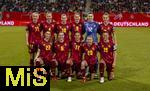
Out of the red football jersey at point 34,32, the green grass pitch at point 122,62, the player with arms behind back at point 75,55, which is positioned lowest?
the green grass pitch at point 122,62

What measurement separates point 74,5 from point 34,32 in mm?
30397

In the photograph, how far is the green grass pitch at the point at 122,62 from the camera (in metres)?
14.4

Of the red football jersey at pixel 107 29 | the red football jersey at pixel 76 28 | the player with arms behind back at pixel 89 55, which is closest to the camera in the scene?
the player with arms behind back at pixel 89 55

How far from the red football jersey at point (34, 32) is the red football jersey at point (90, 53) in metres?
2.07

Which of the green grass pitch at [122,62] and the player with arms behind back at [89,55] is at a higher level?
the player with arms behind back at [89,55]

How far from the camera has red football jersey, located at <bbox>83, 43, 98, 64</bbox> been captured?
48.9ft

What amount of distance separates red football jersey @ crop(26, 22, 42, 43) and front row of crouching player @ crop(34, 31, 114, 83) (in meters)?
1.00

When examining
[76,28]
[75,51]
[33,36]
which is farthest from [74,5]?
[75,51]

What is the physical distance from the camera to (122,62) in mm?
19828

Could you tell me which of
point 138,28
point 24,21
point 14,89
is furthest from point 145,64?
point 24,21

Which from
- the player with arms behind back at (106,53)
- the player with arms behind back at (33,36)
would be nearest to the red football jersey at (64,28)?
the player with arms behind back at (33,36)

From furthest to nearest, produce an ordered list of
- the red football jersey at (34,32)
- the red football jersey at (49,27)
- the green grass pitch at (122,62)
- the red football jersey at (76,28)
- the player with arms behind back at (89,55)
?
the red football jersey at (34,32)
the red football jersey at (76,28)
the red football jersey at (49,27)
the player with arms behind back at (89,55)
the green grass pitch at (122,62)

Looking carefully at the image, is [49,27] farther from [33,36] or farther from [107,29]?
[107,29]

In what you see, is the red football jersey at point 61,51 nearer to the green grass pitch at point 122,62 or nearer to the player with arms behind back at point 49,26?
the player with arms behind back at point 49,26
